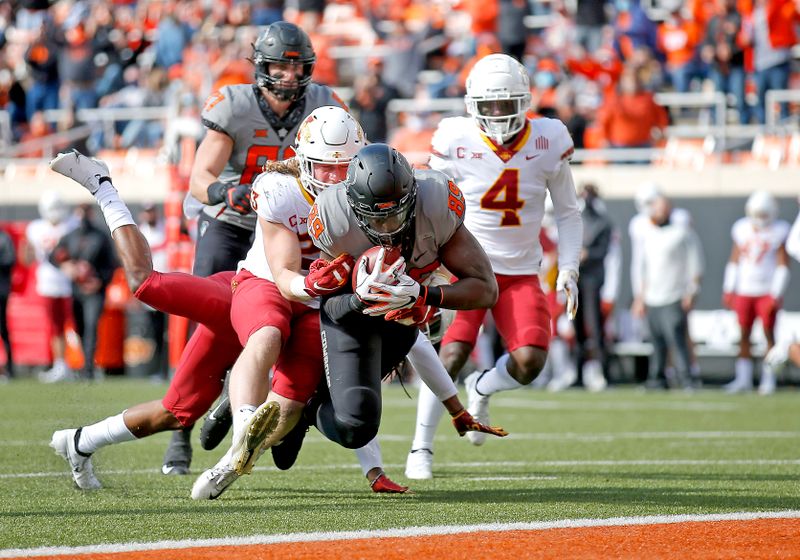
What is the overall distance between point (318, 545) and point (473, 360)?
907 centimetres

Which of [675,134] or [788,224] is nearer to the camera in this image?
[788,224]

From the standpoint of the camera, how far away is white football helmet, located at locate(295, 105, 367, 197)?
485 centimetres

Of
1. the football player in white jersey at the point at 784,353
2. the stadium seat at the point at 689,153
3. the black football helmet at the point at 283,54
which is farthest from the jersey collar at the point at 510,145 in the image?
the stadium seat at the point at 689,153

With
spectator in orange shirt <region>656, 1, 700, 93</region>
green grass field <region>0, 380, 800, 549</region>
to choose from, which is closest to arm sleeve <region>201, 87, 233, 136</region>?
green grass field <region>0, 380, 800, 549</region>

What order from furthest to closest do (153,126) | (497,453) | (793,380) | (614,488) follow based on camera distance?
(153,126)
(793,380)
(497,453)
(614,488)

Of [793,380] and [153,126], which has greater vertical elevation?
[153,126]

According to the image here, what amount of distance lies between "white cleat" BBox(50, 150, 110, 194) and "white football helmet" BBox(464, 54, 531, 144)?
1.82m

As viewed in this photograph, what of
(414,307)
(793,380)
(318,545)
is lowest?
(793,380)

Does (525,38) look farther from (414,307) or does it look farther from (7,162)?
(414,307)

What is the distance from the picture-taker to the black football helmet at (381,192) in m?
4.39

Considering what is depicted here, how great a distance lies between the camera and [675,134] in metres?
13.6

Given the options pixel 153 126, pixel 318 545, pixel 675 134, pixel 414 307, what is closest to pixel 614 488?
pixel 414 307

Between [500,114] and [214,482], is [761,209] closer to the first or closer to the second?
[500,114]

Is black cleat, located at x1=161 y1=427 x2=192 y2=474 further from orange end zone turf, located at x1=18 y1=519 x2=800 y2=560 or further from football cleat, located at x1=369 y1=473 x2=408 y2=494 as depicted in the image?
orange end zone turf, located at x1=18 y1=519 x2=800 y2=560
